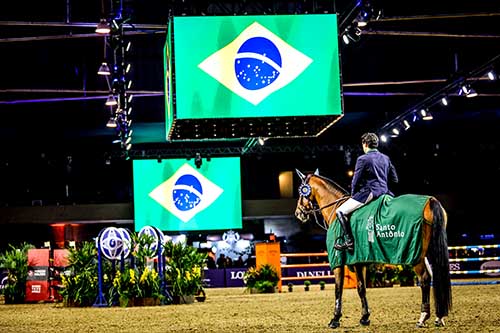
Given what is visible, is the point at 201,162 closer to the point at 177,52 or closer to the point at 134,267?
the point at 134,267

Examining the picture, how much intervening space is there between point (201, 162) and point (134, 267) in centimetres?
977

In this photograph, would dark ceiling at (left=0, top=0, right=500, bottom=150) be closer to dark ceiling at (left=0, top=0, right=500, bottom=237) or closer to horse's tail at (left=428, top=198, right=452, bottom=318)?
dark ceiling at (left=0, top=0, right=500, bottom=237)

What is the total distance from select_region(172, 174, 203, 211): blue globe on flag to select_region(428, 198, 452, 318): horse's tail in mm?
18733

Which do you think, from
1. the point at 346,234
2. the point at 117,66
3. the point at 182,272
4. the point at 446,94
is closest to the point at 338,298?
the point at 346,234

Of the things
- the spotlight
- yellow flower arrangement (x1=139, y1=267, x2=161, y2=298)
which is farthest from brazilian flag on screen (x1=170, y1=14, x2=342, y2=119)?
the spotlight

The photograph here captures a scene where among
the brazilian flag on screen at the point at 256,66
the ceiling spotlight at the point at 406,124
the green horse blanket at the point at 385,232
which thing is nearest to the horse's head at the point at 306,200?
the green horse blanket at the point at 385,232

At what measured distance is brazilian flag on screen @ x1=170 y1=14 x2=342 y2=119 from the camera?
13992 millimetres

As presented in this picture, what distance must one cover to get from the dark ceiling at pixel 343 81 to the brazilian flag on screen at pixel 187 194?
231 cm

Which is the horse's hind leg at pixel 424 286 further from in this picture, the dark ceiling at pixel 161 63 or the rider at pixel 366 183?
the dark ceiling at pixel 161 63

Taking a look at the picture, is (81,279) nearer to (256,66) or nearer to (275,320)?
(256,66)

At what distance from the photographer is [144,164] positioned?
2658 centimetres

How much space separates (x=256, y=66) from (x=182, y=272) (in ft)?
18.0

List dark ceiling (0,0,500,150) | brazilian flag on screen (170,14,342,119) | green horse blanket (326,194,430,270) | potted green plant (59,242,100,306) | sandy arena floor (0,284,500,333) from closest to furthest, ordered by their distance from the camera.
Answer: green horse blanket (326,194,430,270), sandy arena floor (0,284,500,333), brazilian flag on screen (170,14,342,119), potted green plant (59,242,100,306), dark ceiling (0,0,500,150)

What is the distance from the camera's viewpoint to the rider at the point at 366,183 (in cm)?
877
